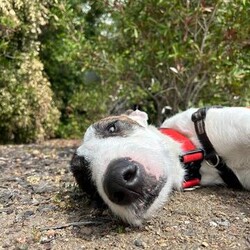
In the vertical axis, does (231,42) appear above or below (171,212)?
above

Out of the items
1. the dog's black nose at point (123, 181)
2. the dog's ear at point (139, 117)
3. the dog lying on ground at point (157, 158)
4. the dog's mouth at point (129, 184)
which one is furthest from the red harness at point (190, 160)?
the dog's black nose at point (123, 181)

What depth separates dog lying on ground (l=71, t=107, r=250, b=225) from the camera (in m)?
2.69

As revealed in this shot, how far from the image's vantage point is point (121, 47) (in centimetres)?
761

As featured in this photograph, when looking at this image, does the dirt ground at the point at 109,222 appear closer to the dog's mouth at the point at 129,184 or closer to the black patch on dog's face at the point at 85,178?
the black patch on dog's face at the point at 85,178

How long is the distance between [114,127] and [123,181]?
96 cm

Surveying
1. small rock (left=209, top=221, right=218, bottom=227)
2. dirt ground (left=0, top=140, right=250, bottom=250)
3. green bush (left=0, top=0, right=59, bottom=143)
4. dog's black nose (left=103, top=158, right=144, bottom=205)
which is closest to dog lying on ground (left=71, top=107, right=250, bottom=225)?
dog's black nose (left=103, top=158, right=144, bottom=205)

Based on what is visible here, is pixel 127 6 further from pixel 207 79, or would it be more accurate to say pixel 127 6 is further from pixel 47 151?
pixel 47 151

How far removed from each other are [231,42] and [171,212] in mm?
3573

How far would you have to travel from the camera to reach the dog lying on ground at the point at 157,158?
2688 millimetres

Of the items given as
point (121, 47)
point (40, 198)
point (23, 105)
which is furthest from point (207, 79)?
point (40, 198)

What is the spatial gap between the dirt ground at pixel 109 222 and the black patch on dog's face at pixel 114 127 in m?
0.51

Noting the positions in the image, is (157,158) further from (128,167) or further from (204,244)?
(204,244)

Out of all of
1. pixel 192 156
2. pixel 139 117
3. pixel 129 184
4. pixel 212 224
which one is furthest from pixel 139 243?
pixel 139 117

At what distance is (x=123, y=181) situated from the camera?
2525 millimetres
